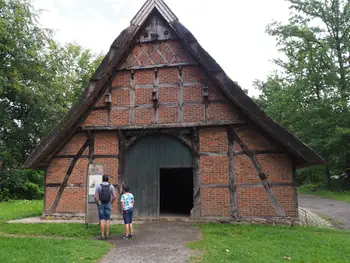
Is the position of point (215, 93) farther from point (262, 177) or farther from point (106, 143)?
point (106, 143)

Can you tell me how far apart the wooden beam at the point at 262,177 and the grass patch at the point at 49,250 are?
4728 mm

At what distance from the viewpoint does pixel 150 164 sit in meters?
9.94

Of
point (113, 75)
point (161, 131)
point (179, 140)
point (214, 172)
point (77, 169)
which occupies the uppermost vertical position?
point (113, 75)

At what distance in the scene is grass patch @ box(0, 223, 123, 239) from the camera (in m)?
7.61

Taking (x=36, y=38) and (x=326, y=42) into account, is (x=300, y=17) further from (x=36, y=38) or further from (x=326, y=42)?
(x=36, y=38)

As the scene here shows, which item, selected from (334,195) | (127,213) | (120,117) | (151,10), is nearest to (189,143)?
(120,117)

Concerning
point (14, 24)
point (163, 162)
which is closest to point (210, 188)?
point (163, 162)

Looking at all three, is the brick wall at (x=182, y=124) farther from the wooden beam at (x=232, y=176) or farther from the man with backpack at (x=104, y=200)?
the man with backpack at (x=104, y=200)

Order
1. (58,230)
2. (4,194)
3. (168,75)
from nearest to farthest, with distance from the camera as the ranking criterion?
(58,230) < (168,75) < (4,194)

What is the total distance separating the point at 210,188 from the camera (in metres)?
9.17

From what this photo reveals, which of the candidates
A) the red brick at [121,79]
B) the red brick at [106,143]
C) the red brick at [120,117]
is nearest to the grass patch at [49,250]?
the red brick at [106,143]

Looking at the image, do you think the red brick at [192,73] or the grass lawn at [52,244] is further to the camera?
the red brick at [192,73]

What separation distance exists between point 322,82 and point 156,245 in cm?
2178

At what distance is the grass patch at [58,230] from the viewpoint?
7.61 meters
